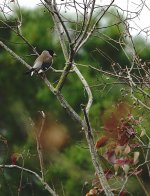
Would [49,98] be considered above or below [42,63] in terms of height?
below

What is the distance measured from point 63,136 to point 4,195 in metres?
1.74

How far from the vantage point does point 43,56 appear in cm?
588

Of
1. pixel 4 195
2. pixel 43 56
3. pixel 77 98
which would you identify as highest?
pixel 43 56

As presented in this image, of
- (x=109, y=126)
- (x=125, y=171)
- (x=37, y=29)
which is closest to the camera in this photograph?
(x=125, y=171)

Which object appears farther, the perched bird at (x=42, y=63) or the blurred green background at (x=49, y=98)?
the blurred green background at (x=49, y=98)

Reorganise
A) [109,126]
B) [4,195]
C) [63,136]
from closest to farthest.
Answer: [109,126], [4,195], [63,136]

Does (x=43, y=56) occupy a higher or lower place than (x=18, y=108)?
higher

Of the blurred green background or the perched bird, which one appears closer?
the perched bird

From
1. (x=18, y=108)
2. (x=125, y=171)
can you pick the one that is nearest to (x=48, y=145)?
(x=18, y=108)

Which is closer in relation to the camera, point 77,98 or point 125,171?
point 125,171

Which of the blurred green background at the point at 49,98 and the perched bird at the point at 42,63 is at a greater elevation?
the perched bird at the point at 42,63

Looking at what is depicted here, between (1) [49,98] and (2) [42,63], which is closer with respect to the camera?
(2) [42,63]

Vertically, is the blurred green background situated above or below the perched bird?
below

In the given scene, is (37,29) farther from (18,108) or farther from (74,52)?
(74,52)
